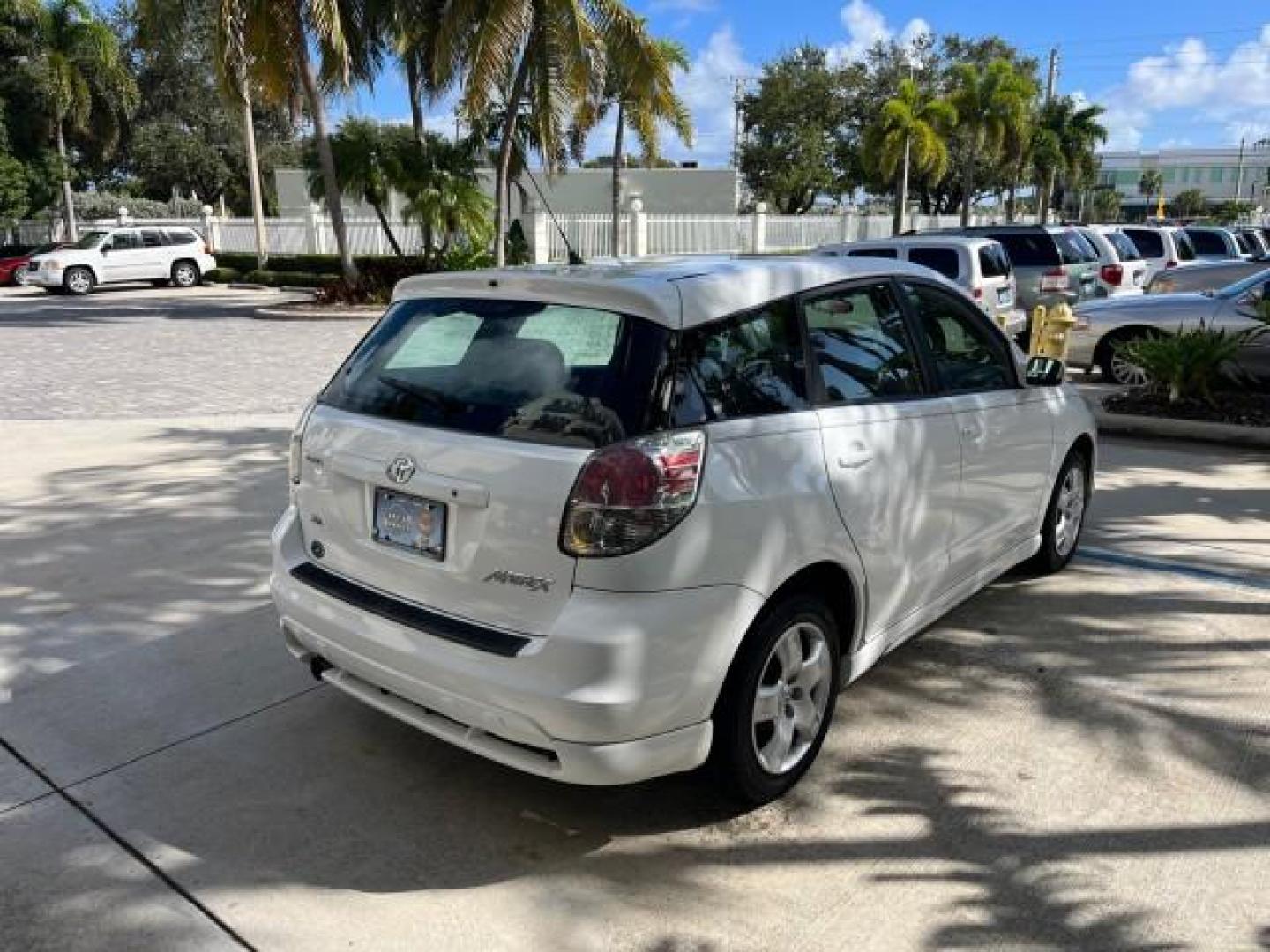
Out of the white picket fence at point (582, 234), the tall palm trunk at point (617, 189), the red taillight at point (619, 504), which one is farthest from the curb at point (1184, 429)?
the tall palm trunk at point (617, 189)

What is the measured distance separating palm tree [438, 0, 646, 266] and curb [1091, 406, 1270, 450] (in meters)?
13.2

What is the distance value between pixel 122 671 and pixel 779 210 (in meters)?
52.2

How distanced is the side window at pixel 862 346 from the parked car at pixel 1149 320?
23.3 ft

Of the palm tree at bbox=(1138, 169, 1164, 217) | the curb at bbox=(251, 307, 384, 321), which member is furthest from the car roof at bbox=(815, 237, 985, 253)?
the palm tree at bbox=(1138, 169, 1164, 217)

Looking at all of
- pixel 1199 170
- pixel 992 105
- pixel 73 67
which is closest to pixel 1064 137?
pixel 992 105

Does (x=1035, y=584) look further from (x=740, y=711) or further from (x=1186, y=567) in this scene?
(x=740, y=711)

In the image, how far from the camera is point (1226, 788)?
11.3 ft

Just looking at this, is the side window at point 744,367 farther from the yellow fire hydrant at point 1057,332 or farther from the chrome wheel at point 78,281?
the chrome wheel at point 78,281

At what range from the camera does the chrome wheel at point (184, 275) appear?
98.3 feet

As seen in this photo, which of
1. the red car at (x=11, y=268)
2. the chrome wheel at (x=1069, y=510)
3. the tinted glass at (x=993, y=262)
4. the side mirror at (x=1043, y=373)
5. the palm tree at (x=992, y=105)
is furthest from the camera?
the palm tree at (x=992, y=105)

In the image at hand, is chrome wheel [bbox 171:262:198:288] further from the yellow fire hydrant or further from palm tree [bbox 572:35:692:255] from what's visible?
the yellow fire hydrant

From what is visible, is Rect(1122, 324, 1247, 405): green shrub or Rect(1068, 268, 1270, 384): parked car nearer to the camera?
Rect(1122, 324, 1247, 405): green shrub

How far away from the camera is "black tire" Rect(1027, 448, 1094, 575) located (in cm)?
513

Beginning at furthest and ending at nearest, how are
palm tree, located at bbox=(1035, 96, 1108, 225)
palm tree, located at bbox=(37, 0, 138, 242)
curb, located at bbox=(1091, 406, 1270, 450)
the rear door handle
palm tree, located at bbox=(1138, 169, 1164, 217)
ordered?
palm tree, located at bbox=(1138, 169, 1164, 217)
palm tree, located at bbox=(1035, 96, 1108, 225)
palm tree, located at bbox=(37, 0, 138, 242)
curb, located at bbox=(1091, 406, 1270, 450)
the rear door handle
